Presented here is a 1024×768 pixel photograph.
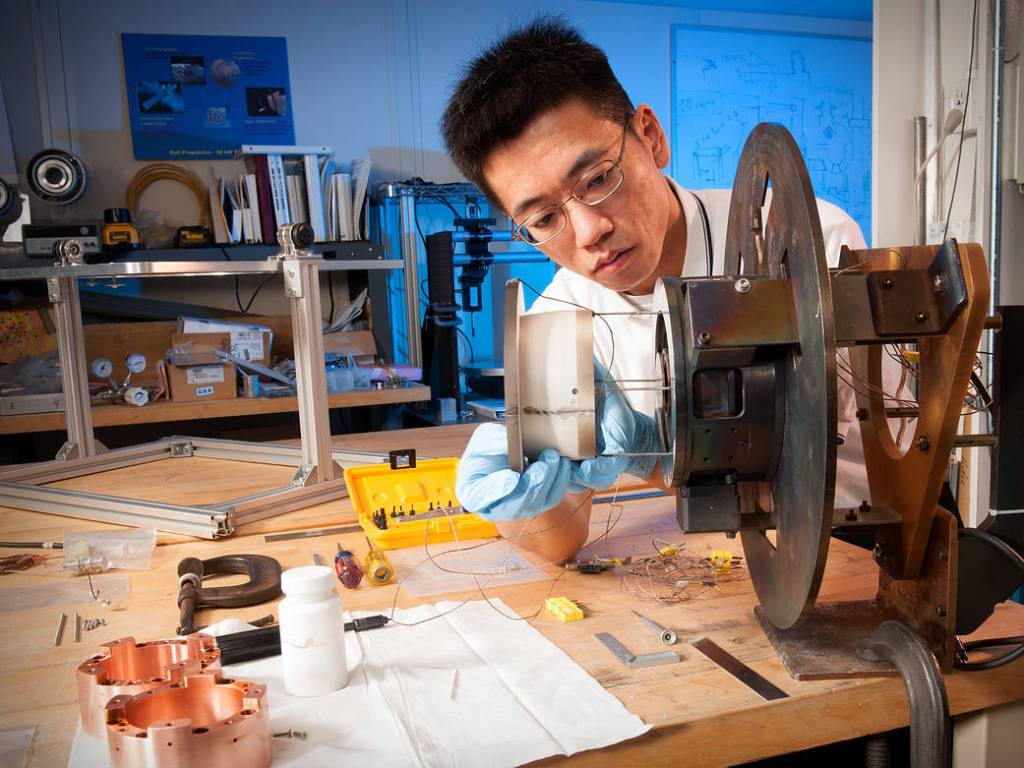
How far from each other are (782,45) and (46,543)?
506cm

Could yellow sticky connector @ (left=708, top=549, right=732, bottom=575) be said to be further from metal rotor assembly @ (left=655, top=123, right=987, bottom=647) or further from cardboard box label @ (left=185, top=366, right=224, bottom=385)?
cardboard box label @ (left=185, top=366, right=224, bottom=385)

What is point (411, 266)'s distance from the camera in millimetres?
3705

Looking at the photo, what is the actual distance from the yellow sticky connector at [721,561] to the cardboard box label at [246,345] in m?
2.52

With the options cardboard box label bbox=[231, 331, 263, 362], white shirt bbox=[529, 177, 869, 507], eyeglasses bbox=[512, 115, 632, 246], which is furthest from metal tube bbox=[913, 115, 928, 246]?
cardboard box label bbox=[231, 331, 263, 362]

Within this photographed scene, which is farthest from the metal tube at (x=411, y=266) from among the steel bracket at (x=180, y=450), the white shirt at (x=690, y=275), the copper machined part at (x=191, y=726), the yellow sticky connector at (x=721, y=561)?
the copper machined part at (x=191, y=726)

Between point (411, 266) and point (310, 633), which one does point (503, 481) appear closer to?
point (310, 633)

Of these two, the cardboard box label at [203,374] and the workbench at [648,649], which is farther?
the cardboard box label at [203,374]

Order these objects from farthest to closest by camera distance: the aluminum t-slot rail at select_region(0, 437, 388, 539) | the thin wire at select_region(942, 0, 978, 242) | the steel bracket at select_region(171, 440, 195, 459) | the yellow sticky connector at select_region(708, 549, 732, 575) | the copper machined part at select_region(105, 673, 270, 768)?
the thin wire at select_region(942, 0, 978, 242) → the steel bracket at select_region(171, 440, 195, 459) → the aluminum t-slot rail at select_region(0, 437, 388, 539) → the yellow sticky connector at select_region(708, 549, 732, 575) → the copper machined part at select_region(105, 673, 270, 768)

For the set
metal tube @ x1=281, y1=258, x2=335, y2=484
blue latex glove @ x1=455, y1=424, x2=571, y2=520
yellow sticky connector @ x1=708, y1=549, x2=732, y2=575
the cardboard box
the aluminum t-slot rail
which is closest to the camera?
blue latex glove @ x1=455, y1=424, x2=571, y2=520

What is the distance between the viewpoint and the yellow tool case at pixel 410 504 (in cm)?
127

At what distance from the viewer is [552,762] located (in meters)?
0.67

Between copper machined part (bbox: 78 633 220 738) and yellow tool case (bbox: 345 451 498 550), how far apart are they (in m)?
0.47

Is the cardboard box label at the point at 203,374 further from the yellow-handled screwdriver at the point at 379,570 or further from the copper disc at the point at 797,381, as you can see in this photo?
the copper disc at the point at 797,381

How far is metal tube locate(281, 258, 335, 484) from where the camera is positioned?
1.69 m
